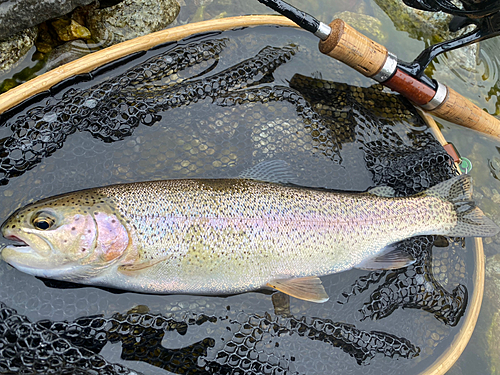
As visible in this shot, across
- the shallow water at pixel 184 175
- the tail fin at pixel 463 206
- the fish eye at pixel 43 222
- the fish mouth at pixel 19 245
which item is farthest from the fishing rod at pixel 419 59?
the fish mouth at pixel 19 245

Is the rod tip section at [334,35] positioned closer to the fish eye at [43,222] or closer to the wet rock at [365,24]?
the wet rock at [365,24]

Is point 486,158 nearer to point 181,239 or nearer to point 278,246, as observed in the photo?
point 278,246

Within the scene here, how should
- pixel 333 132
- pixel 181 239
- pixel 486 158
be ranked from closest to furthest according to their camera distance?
pixel 181 239 → pixel 333 132 → pixel 486 158

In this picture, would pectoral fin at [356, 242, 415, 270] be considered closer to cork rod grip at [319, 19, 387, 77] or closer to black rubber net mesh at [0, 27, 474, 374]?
black rubber net mesh at [0, 27, 474, 374]

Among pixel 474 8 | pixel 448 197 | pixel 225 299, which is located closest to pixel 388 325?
pixel 448 197

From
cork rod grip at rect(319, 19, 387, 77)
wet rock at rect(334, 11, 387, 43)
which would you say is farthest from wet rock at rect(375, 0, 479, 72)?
cork rod grip at rect(319, 19, 387, 77)

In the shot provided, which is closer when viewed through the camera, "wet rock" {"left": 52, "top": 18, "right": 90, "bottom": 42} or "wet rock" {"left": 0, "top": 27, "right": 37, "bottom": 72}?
"wet rock" {"left": 0, "top": 27, "right": 37, "bottom": 72}
